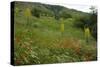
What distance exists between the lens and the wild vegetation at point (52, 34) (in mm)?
2125

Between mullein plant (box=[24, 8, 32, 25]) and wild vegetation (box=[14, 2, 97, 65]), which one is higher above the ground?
mullein plant (box=[24, 8, 32, 25])

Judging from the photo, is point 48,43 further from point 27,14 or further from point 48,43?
point 27,14

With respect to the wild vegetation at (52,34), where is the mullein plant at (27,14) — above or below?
above

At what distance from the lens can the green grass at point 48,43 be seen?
2119 millimetres

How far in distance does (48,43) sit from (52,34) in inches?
4.2

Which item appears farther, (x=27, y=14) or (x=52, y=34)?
(x=52, y=34)

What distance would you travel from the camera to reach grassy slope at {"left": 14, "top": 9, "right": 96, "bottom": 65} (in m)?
2.12

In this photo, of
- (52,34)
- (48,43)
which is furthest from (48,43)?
(52,34)

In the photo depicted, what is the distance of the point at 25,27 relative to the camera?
7.07 ft

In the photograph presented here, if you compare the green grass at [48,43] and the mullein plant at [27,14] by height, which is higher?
the mullein plant at [27,14]

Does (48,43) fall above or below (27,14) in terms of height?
below

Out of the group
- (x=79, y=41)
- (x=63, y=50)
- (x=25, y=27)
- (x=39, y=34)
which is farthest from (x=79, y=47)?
(x=25, y=27)

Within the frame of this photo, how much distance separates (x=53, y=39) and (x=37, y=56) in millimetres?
257

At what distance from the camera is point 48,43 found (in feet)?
7.41
